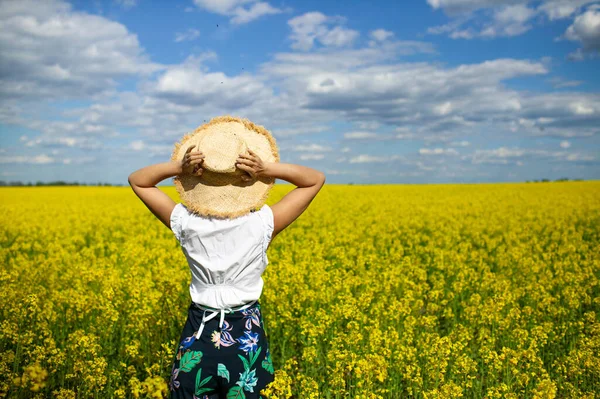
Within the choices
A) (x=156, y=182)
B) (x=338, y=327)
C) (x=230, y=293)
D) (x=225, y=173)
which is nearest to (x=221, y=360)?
(x=230, y=293)

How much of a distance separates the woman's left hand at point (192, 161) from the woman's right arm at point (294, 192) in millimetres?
359

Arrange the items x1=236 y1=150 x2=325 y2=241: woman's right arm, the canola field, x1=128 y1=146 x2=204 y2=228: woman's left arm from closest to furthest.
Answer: x1=236 y1=150 x2=325 y2=241: woman's right arm
x1=128 y1=146 x2=204 y2=228: woman's left arm
the canola field

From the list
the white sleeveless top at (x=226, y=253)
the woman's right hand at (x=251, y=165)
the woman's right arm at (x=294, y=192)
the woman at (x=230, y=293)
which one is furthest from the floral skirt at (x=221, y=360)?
the woman's right hand at (x=251, y=165)

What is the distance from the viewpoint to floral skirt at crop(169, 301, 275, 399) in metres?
2.68

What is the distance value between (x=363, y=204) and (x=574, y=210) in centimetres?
821

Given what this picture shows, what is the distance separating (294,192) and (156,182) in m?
0.82

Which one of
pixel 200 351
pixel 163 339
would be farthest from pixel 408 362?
pixel 200 351

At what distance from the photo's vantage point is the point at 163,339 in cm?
572

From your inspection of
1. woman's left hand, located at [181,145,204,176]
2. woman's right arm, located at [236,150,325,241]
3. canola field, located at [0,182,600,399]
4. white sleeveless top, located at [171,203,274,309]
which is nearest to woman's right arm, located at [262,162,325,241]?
woman's right arm, located at [236,150,325,241]

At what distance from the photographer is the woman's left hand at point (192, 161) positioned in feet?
8.96

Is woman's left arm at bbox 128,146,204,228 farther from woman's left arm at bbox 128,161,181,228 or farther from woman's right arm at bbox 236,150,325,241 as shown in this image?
woman's right arm at bbox 236,150,325,241

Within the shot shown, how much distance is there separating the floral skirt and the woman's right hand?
76cm

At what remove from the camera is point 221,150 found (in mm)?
2756

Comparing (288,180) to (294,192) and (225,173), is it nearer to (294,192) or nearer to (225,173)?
(294,192)
